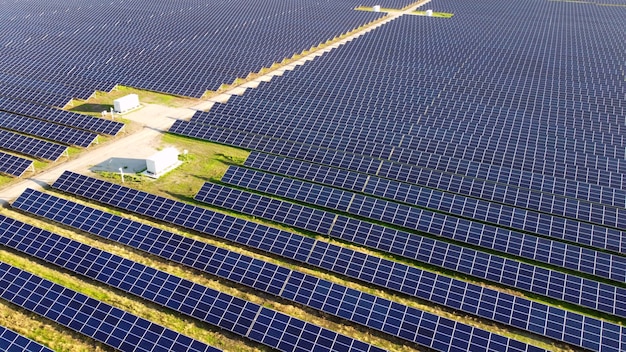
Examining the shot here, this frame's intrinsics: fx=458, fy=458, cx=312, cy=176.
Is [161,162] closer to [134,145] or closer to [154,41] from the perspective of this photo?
[134,145]

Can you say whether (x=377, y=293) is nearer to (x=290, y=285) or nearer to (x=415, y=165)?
(x=290, y=285)

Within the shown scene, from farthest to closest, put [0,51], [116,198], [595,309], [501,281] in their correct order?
[0,51] < [116,198] < [501,281] < [595,309]

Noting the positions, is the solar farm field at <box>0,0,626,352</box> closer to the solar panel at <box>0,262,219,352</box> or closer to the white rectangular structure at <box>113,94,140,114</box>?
the solar panel at <box>0,262,219,352</box>

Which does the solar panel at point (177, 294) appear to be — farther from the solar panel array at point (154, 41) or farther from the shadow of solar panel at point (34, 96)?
the solar panel array at point (154, 41)

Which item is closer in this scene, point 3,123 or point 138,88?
point 3,123

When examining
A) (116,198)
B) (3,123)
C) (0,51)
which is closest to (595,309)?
(116,198)
